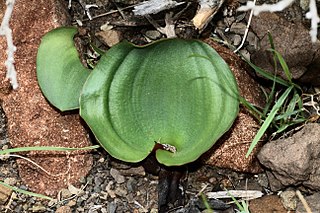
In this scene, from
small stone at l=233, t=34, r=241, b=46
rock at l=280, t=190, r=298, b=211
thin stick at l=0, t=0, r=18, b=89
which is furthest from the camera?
small stone at l=233, t=34, r=241, b=46

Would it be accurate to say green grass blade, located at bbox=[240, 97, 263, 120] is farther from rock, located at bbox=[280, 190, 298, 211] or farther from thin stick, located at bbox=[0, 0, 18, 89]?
thin stick, located at bbox=[0, 0, 18, 89]

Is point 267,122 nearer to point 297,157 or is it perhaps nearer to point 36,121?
point 297,157

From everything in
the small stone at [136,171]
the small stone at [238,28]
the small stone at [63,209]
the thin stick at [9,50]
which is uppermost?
the thin stick at [9,50]

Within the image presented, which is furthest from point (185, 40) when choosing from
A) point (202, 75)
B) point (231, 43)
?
point (231, 43)

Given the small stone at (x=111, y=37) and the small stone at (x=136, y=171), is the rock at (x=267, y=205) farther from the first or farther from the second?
the small stone at (x=111, y=37)

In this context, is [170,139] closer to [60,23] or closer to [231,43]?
[231,43]

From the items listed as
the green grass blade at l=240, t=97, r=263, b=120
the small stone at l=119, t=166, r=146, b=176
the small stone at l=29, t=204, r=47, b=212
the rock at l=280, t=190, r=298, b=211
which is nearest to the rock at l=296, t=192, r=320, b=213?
the rock at l=280, t=190, r=298, b=211

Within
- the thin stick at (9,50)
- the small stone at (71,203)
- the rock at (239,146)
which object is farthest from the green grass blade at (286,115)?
the thin stick at (9,50)
